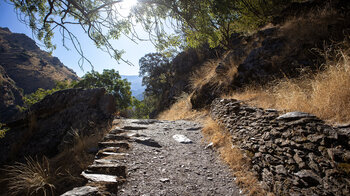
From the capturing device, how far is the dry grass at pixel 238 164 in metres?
2.11

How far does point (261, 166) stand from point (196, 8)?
4.17 m

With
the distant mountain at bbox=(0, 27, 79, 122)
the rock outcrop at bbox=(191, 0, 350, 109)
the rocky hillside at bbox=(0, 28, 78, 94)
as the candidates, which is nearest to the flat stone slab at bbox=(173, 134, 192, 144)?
the rock outcrop at bbox=(191, 0, 350, 109)

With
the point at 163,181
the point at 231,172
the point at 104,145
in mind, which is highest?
the point at 104,145

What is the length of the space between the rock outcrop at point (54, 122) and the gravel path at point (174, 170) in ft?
10.8

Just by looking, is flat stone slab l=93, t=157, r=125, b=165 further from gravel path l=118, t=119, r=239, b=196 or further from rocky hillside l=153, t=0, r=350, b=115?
rocky hillside l=153, t=0, r=350, b=115

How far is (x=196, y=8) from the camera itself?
412 centimetres

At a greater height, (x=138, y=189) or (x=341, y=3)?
(x=341, y=3)

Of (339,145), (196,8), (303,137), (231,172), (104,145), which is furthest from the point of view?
(196,8)

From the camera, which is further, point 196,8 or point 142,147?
point 196,8

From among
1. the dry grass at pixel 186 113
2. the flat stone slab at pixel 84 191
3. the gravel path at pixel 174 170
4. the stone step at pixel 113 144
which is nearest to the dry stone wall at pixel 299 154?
the gravel path at pixel 174 170

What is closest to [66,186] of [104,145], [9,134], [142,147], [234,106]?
[104,145]

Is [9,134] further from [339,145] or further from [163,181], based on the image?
[339,145]

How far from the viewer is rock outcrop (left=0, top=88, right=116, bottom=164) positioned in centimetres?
631

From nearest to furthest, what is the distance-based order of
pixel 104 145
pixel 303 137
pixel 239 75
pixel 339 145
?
pixel 339 145 < pixel 303 137 < pixel 104 145 < pixel 239 75
